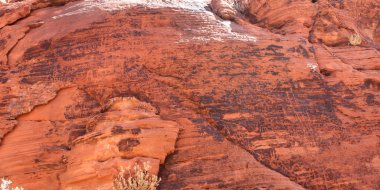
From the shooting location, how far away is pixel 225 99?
651 cm

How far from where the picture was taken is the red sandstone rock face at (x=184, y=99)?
18.5ft

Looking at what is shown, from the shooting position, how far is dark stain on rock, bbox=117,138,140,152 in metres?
5.50

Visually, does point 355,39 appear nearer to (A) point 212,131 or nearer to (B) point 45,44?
(A) point 212,131

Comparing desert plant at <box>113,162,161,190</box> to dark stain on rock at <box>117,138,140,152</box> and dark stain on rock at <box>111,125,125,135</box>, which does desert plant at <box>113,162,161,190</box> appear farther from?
dark stain on rock at <box>111,125,125,135</box>

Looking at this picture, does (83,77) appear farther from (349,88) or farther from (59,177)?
(349,88)

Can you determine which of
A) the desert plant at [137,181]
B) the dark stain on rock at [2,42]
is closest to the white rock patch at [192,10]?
the dark stain on rock at [2,42]

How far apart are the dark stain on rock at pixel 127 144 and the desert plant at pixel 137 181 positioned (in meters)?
0.33

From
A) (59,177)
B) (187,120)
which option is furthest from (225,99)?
(59,177)

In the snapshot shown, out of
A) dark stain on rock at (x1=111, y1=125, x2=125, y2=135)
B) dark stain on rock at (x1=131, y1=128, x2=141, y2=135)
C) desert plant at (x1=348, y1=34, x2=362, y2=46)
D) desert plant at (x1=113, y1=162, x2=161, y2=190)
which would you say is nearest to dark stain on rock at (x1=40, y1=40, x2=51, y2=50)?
dark stain on rock at (x1=111, y1=125, x2=125, y2=135)

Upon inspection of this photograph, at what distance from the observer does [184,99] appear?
6.48 m

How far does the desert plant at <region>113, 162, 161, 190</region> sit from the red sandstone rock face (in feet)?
0.66

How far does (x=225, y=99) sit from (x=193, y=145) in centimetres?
112

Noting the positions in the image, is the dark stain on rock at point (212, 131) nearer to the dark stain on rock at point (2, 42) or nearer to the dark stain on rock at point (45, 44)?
the dark stain on rock at point (45, 44)

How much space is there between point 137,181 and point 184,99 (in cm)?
183
